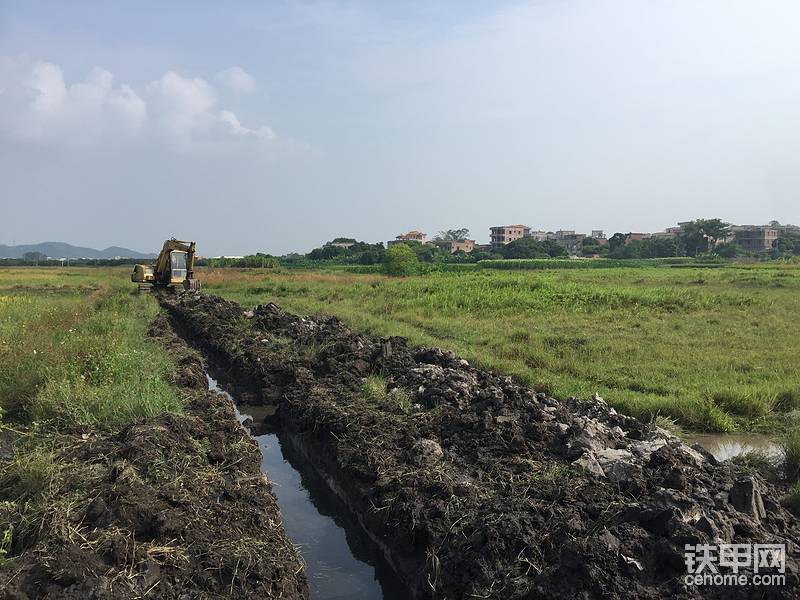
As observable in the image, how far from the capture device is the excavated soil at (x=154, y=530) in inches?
149

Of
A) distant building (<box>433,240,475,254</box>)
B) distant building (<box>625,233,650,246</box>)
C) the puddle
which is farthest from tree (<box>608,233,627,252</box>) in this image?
the puddle

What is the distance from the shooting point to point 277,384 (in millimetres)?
10625

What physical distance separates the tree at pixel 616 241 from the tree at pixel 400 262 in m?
66.3

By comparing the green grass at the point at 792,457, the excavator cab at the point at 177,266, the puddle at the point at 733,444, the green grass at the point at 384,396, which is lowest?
the puddle at the point at 733,444

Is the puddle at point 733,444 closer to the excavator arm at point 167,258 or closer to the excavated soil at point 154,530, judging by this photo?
the excavated soil at point 154,530

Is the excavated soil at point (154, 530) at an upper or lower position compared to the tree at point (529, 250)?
lower

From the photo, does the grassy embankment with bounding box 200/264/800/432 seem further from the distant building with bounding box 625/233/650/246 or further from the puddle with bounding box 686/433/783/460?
the distant building with bounding box 625/233/650/246

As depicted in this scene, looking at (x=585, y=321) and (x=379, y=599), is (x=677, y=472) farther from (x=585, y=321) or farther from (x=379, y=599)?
(x=585, y=321)

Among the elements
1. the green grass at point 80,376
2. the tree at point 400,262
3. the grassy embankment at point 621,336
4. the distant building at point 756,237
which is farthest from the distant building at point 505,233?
the green grass at point 80,376

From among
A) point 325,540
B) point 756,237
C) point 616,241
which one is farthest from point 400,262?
point 756,237

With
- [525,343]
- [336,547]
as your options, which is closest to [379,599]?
[336,547]

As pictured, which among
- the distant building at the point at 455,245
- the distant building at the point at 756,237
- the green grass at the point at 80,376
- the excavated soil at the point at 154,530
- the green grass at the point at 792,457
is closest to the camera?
the excavated soil at the point at 154,530

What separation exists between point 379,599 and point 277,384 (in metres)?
6.09

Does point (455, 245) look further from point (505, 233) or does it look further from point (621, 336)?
point (621, 336)
